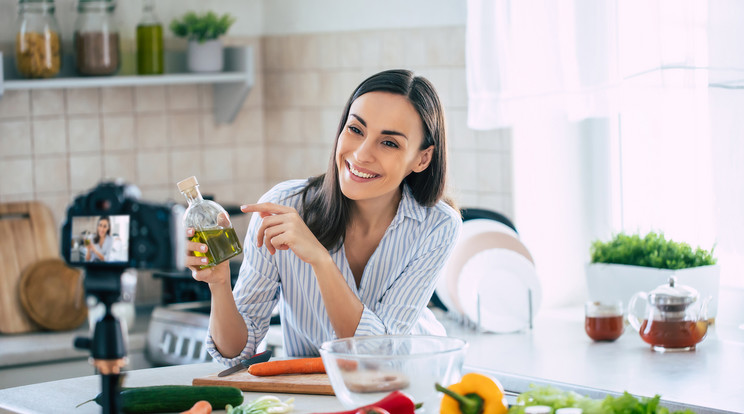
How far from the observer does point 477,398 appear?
57.4 inches

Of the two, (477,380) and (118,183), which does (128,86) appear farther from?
(477,380)

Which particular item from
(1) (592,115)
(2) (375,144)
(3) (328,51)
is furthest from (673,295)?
(3) (328,51)

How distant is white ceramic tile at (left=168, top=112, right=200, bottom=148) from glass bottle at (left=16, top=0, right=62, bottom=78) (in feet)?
1.90

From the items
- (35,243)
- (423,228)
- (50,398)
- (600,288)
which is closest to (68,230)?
(50,398)

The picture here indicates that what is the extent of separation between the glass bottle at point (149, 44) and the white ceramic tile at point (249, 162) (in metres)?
0.53

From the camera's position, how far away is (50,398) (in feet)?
5.67

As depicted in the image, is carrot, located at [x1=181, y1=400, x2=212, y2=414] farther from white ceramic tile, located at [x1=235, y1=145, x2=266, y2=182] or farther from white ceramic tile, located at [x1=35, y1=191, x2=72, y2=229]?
white ceramic tile, located at [x1=235, y1=145, x2=266, y2=182]

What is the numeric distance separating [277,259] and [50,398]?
56cm

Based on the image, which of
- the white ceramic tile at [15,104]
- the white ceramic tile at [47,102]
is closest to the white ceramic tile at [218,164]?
the white ceramic tile at [47,102]

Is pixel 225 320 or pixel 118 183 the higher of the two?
pixel 118 183

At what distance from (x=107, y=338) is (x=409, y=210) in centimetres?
90

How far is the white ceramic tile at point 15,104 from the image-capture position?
3.36m

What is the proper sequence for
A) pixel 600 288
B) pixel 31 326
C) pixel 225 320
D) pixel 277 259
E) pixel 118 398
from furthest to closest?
1. pixel 31 326
2. pixel 600 288
3. pixel 277 259
4. pixel 225 320
5. pixel 118 398

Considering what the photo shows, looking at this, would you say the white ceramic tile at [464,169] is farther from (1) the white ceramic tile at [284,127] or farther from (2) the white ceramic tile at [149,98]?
(2) the white ceramic tile at [149,98]
